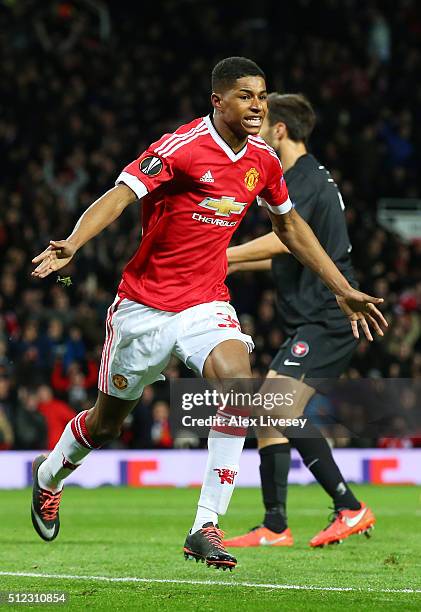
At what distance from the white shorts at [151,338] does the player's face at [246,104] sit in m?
0.91

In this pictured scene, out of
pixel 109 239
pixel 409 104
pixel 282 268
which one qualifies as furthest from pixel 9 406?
pixel 409 104

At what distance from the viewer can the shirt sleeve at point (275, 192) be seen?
21.6 feet

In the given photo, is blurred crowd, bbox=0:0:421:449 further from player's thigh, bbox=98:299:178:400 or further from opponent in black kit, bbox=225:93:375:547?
player's thigh, bbox=98:299:178:400

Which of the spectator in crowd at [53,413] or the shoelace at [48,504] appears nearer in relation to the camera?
the shoelace at [48,504]

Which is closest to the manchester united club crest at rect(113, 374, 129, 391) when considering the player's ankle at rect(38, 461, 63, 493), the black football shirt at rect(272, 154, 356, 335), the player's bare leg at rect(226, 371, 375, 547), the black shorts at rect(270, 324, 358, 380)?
the player's ankle at rect(38, 461, 63, 493)

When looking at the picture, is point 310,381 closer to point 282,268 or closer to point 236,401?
point 282,268

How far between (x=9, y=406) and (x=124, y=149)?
5055mm

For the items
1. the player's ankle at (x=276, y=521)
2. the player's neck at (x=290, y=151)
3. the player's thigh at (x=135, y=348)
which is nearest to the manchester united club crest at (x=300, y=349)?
the player's ankle at (x=276, y=521)

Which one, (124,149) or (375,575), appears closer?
(375,575)

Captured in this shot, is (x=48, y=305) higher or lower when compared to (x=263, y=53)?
lower

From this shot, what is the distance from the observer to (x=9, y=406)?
51.4 feet

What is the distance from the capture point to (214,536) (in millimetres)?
5863

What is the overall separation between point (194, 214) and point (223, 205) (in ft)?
0.50

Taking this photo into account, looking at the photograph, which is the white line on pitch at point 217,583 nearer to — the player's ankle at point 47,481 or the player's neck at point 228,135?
the player's ankle at point 47,481
